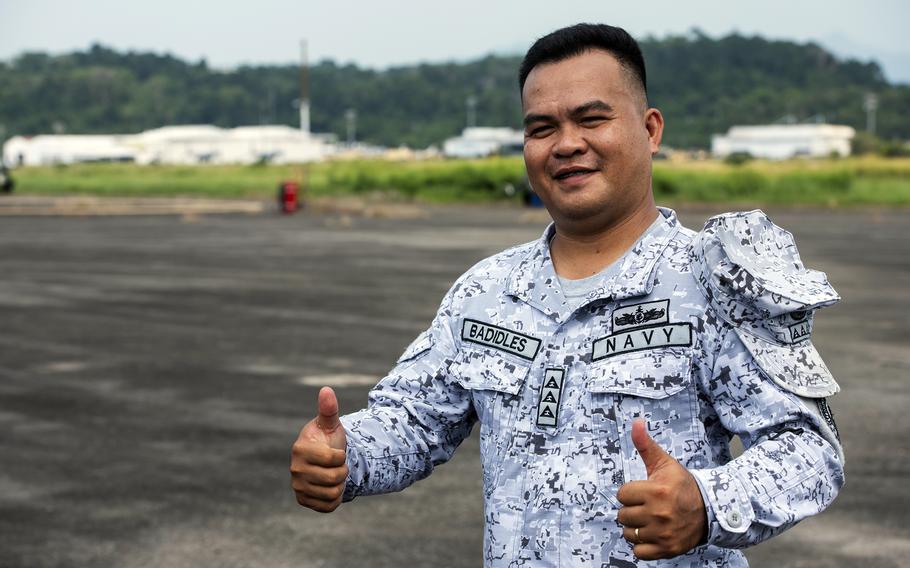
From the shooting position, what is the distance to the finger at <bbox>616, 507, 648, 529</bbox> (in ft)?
7.07

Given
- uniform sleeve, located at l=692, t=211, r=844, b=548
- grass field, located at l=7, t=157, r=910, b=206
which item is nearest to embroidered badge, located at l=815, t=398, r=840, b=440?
uniform sleeve, located at l=692, t=211, r=844, b=548

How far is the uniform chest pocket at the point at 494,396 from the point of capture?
2553 mm

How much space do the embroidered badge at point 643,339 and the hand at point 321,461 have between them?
0.48 m

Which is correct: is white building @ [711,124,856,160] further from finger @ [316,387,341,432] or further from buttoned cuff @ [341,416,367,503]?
finger @ [316,387,341,432]

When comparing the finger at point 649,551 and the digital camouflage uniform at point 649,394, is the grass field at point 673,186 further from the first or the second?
the finger at point 649,551

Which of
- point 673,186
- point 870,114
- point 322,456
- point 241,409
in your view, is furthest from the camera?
point 870,114

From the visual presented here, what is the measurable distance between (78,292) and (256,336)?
534 centimetres

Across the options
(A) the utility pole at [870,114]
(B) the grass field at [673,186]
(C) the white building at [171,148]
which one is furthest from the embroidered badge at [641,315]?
(A) the utility pole at [870,114]

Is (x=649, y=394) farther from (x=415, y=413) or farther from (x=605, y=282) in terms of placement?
(x=415, y=413)

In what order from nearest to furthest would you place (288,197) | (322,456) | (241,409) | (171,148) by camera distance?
(322,456) < (241,409) < (288,197) < (171,148)

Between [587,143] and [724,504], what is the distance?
29.5 inches

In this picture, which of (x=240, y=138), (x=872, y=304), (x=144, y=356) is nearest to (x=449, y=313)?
(x=144, y=356)

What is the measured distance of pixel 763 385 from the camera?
2.35 metres

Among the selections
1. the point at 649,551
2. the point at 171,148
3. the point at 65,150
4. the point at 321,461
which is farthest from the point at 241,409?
the point at 65,150
